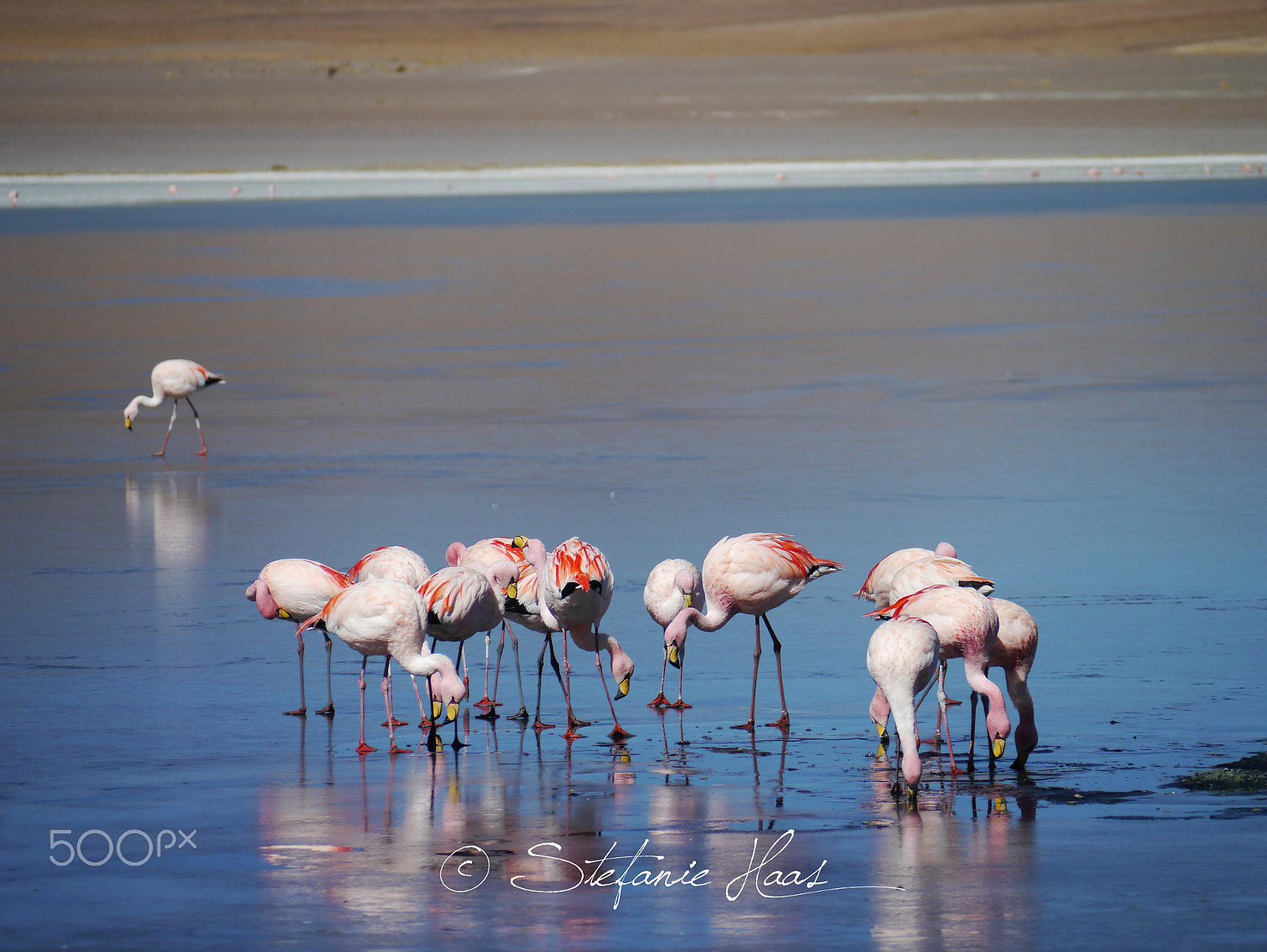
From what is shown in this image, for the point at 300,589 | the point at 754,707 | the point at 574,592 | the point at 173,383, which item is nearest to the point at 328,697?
the point at 300,589

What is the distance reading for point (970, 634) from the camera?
21.8 feet

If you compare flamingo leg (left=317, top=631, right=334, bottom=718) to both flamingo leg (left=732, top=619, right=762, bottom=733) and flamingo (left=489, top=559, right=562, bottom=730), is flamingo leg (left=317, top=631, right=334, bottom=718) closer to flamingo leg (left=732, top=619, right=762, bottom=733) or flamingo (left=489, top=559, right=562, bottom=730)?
flamingo (left=489, top=559, right=562, bottom=730)

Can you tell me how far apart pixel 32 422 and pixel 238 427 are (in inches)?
66.4

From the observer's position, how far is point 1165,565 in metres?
9.56

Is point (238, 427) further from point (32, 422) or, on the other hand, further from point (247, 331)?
point (247, 331)

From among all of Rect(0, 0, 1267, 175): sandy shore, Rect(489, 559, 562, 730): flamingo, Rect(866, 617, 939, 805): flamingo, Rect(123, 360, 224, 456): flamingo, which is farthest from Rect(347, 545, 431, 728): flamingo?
Rect(0, 0, 1267, 175): sandy shore

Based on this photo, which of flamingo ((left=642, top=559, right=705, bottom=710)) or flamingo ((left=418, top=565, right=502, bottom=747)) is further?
flamingo ((left=642, top=559, right=705, bottom=710))

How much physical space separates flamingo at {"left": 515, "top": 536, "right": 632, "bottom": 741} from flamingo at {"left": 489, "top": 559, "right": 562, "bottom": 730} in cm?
6

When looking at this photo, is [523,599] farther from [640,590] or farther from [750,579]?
[640,590]

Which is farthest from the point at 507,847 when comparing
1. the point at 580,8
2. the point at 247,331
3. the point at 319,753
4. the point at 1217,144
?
the point at 580,8

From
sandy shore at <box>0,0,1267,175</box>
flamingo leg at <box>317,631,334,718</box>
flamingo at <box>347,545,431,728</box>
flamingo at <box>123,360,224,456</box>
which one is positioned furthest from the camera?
sandy shore at <box>0,0,1267,175</box>

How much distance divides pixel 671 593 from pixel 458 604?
96cm

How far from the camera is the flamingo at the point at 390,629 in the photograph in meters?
7.10
